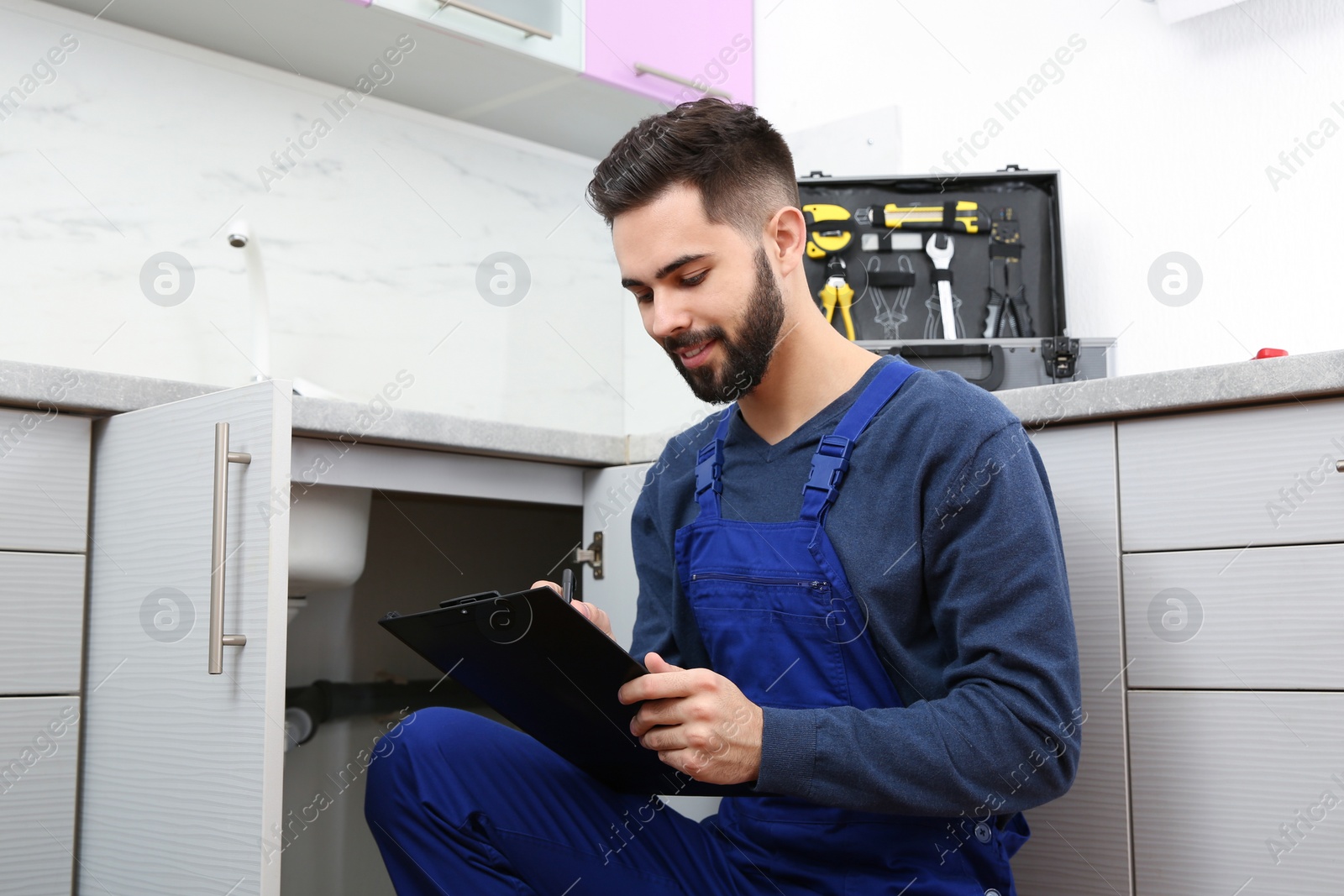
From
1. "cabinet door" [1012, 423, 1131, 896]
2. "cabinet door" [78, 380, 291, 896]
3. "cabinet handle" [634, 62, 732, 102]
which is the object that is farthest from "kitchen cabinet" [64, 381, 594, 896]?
"cabinet handle" [634, 62, 732, 102]

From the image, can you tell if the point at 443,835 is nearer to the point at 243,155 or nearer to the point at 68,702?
the point at 68,702

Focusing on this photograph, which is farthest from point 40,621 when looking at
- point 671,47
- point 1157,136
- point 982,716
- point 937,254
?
point 1157,136

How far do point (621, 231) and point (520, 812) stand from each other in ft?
1.71

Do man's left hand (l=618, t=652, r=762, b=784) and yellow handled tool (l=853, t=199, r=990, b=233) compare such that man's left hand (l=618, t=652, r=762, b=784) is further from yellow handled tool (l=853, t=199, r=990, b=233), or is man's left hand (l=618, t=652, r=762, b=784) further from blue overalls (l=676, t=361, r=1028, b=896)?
yellow handled tool (l=853, t=199, r=990, b=233)

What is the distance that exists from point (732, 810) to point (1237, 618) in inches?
19.2

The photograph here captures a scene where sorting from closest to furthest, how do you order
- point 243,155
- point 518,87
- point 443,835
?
point 443,835 < point 243,155 < point 518,87

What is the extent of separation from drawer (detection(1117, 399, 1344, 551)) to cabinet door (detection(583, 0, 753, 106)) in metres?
1.24

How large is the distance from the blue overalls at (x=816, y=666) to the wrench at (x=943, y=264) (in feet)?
2.62

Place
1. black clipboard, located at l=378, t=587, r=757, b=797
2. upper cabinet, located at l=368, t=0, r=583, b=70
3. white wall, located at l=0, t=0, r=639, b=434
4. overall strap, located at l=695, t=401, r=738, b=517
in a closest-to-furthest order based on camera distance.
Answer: black clipboard, located at l=378, t=587, r=757, b=797 → overall strap, located at l=695, t=401, r=738, b=517 → white wall, located at l=0, t=0, r=639, b=434 → upper cabinet, located at l=368, t=0, r=583, b=70

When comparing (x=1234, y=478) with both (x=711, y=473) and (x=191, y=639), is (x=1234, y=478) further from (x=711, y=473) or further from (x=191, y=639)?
(x=191, y=639)

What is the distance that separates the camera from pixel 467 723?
989mm

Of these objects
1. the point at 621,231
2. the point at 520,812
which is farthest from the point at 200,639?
the point at 621,231

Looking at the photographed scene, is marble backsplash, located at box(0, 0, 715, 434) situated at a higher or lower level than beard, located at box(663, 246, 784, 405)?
higher

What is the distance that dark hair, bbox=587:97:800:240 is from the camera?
1.01m
